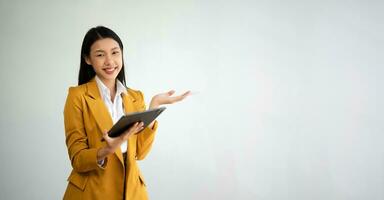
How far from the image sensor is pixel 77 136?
162cm

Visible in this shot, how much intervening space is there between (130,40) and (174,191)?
1.04 m

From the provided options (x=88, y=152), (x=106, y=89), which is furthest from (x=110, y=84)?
(x=88, y=152)

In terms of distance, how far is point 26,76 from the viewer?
304 centimetres

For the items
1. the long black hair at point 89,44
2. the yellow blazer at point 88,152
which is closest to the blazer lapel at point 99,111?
the yellow blazer at point 88,152

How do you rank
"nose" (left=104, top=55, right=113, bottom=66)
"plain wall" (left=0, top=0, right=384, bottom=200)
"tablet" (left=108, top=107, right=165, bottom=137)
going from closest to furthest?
1. "tablet" (left=108, top=107, right=165, bottom=137)
2. "nose" (left=104, top=55, right=113, bottom=66)
3. "plain wall" (left=0, top=0, right=384, bottom=200)

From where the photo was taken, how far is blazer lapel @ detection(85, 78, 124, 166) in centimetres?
163

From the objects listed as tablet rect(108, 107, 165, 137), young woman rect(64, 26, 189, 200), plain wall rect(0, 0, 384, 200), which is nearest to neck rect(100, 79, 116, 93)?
young woman rect(64, 26, 189, 200)

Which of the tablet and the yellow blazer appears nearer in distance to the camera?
the tablet

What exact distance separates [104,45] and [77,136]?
1.11 ft

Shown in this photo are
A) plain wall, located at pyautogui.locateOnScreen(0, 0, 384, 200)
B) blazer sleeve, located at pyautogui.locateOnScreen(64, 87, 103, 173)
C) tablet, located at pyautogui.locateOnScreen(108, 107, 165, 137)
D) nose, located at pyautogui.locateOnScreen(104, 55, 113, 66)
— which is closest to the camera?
tablet, located at pyautogui.locateOnScreen(108, 107, 165, 137)

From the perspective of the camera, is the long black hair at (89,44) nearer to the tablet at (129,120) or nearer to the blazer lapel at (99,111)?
the blazer lapel at (99,111)

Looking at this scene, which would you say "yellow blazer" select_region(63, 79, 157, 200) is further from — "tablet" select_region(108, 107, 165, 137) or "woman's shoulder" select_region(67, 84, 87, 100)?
"tablet" select_region(108, 107, 165, 137)

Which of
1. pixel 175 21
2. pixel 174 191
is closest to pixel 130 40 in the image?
pixel 175 21

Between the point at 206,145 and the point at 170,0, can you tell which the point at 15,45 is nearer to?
the point at 170,0
